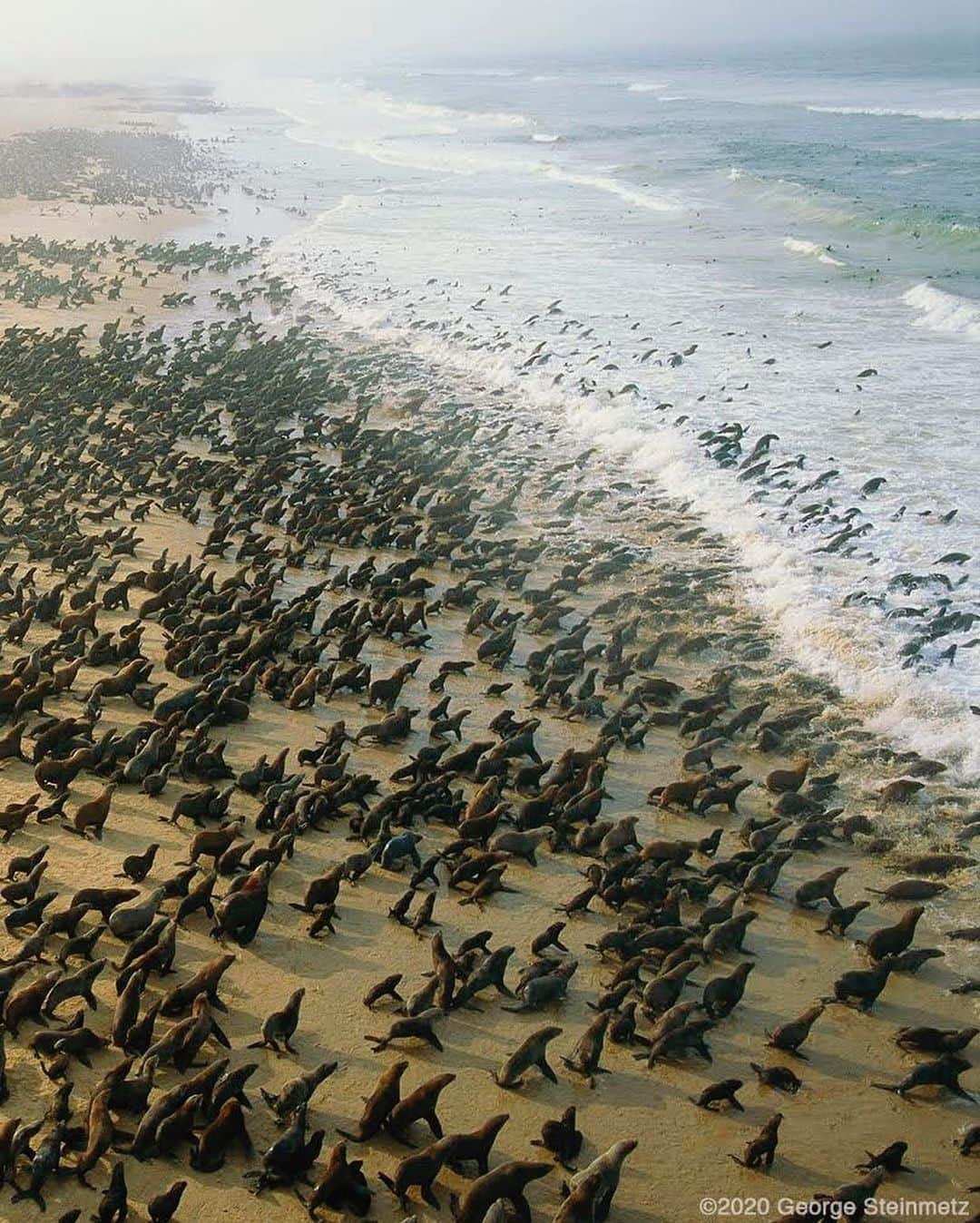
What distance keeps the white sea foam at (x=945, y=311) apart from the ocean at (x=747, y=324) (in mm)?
95

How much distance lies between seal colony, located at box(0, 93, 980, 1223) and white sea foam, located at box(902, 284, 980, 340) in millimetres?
17981

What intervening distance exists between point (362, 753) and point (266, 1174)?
224 inches

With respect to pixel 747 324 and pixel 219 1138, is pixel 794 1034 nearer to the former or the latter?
pixel 219 1138

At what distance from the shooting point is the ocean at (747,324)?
1689cm

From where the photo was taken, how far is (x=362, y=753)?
12.8 m

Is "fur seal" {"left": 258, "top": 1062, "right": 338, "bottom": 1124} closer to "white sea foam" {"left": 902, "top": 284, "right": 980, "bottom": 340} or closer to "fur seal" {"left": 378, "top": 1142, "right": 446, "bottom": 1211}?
"fur seal" {"left": 378, "top": 1142, "right": 446, "bottom": 1211}

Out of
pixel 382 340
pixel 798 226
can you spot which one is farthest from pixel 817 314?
pixel 798 226

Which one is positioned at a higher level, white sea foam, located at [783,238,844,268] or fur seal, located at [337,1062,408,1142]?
white sea foam, located at [783,238,844,268]

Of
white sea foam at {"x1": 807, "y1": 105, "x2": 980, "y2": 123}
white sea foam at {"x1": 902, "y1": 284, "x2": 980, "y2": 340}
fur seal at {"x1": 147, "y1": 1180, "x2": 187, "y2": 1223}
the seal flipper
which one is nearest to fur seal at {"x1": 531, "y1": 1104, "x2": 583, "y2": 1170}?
the seal flipper

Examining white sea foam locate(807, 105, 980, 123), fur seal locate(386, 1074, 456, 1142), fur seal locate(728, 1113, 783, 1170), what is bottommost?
fur seal locate(728, 1113, 783, 1170)

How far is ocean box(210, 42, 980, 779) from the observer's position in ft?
55.4

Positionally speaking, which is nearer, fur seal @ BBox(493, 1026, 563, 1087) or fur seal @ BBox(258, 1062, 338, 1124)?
fur seal @ BBox(258, 1062, 338, 1124)

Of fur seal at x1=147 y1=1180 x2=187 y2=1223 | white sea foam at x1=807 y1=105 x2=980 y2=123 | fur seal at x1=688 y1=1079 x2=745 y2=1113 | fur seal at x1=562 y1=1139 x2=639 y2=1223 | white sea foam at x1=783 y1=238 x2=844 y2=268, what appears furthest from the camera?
white sea foam at x1=807 y1=105 x2=980 y2=123

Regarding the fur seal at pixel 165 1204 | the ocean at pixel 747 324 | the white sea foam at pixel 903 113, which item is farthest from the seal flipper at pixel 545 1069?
the white sea foam at pixel 903 113
